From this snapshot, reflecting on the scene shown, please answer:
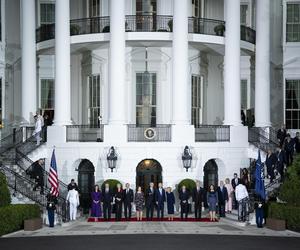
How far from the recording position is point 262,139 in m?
38.0

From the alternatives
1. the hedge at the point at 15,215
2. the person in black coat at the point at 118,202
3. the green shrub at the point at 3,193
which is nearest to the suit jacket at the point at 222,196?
the person in black coat at the point at 118,202

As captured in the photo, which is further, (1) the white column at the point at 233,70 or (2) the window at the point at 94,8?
(2) the window at the point at 94,8

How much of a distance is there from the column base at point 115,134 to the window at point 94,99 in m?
4.84

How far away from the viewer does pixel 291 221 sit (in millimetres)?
26672

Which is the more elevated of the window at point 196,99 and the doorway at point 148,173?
the window at point 196,99

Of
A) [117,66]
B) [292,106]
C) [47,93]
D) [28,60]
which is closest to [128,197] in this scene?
[117,66]

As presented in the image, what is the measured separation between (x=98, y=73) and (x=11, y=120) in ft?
20.2

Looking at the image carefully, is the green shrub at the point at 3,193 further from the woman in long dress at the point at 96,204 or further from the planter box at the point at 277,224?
the planter box at the point at 277,224

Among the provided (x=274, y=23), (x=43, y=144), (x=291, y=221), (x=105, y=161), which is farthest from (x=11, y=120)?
(x=291, y=221)

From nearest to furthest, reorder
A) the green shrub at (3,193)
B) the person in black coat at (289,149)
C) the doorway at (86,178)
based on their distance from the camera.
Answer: the green shrub at (3,193), the person in black coat at (289,149), the doorway at (86,178)

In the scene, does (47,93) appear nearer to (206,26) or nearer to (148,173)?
(148,173)

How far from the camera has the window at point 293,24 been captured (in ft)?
138

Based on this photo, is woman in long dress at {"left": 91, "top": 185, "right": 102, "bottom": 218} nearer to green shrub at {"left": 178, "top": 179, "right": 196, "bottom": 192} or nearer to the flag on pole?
green shrub at {"left": 178, "top": 179, "right": 196, "bottom": 192}

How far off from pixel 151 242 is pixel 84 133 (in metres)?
14.8
